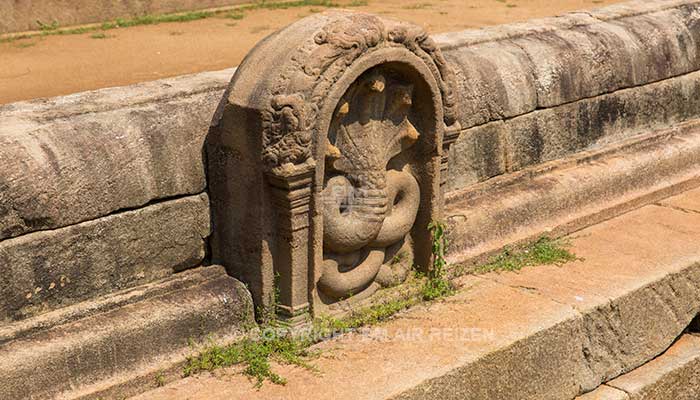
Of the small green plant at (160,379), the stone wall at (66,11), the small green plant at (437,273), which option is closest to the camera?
the small green plant at (160,379)

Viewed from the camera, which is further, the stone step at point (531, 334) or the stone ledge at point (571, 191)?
the stone ledge at point (571, 191)

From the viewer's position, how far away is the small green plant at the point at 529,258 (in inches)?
205

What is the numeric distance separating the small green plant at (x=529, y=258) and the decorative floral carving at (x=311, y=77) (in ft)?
4.67

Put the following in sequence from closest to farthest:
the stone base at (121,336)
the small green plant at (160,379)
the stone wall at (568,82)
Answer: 1. the stone base at (121,336)
2. the small green plant at (160,379)
3. the stone wall at (568,82)

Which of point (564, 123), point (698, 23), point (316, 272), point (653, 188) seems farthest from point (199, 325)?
point (698, 23)

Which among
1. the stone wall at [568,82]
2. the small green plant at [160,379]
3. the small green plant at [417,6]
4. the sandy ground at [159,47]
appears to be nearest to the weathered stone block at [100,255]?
the small green plant at [160,379]

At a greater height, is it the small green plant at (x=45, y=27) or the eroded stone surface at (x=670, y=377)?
the small green plant at (x=45, y=27)

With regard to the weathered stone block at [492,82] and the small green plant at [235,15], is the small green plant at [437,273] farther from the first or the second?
the small green plant at [235,15]

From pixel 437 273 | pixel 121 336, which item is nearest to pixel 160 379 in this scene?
pixel 121 336

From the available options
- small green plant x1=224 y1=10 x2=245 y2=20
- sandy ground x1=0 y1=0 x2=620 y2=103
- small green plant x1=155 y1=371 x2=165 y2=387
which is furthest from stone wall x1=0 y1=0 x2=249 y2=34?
small green plant x1=155 y1=371 x2=165 y2=387

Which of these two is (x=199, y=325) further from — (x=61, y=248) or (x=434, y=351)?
(x=434, y=351)

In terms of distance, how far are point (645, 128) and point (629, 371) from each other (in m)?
1.85

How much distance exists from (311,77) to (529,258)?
177cm

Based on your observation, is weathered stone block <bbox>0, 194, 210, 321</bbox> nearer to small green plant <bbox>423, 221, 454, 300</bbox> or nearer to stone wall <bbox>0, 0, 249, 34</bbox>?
small green plant <bbox>423, 221, 454, 300</bbox>
